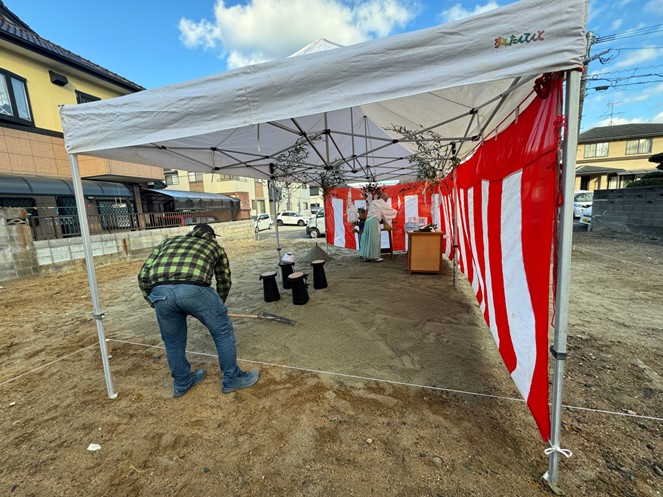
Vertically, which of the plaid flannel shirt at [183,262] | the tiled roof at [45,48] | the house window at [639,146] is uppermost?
the tiled roof at [45,48]

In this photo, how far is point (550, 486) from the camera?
140cm

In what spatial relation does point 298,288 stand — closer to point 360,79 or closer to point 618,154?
point 360,79

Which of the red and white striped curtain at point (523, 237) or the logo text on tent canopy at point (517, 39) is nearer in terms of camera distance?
the logo text on tent canopy at point (517, 39)

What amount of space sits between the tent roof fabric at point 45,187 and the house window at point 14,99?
5.91ft

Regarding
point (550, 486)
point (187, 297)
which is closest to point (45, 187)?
point (187, 297)

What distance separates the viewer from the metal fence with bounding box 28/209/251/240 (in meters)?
7.35

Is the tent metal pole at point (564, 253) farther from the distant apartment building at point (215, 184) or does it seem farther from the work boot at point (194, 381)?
the distant apartment building at point (215, 184)

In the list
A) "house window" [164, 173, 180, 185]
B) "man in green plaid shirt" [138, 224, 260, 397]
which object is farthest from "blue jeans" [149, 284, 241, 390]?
"house window" [164, 173, 180, 185]

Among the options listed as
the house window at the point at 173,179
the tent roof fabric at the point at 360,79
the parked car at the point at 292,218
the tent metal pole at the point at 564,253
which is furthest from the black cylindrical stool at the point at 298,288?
the house window at the point at 173,179

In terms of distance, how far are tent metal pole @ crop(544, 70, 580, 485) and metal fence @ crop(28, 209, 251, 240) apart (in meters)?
9.39

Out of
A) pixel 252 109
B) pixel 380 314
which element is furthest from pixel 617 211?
pixel 252 109

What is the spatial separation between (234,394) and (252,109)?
2130 mm

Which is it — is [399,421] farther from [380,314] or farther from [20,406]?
[20,406]

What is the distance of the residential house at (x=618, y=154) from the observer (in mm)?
21516
